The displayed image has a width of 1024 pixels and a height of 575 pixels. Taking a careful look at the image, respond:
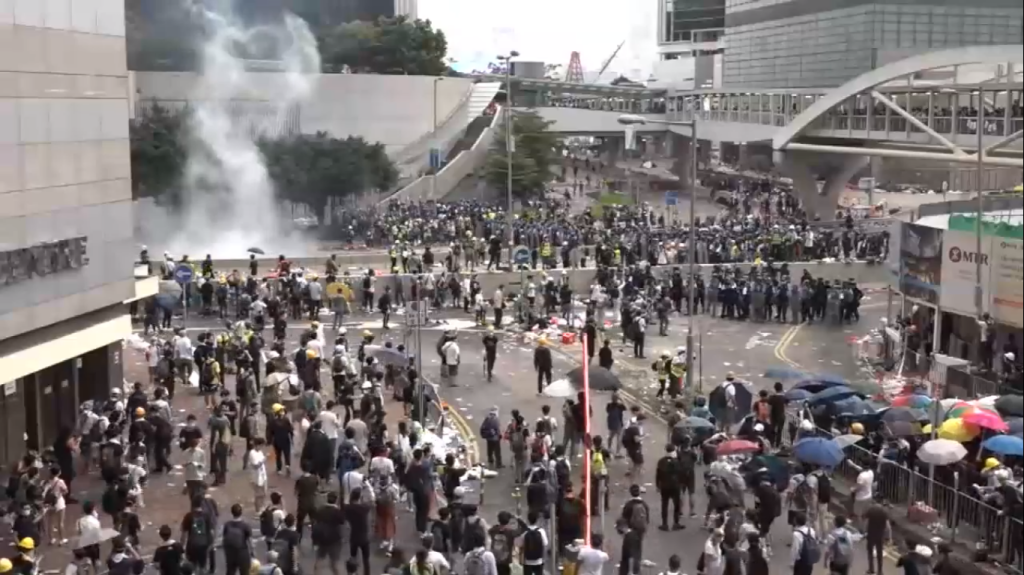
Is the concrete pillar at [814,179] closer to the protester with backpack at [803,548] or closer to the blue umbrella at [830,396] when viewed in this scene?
the blue umbrella at [830,396]

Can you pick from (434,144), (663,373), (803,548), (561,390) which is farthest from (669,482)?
(434,144)

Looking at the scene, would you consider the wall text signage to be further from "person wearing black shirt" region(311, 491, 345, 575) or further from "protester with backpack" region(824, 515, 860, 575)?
"protester with backpack" region(824, 515, 860, 575)

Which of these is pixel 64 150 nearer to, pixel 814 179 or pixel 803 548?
pixel 803 548

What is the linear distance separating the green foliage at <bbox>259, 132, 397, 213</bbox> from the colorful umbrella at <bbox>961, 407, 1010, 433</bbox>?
37926 millimetres

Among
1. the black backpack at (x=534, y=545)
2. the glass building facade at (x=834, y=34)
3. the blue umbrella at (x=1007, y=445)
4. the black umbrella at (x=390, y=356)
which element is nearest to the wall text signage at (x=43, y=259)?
the black umbrella at (x=390, y=356)

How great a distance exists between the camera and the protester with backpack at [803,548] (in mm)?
12203

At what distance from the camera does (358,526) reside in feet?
42.7

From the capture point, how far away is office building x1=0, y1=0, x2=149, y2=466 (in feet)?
55.6

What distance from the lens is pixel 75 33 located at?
18609mm

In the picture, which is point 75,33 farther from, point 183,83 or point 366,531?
point 183,83

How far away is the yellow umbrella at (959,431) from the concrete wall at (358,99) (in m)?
47.2

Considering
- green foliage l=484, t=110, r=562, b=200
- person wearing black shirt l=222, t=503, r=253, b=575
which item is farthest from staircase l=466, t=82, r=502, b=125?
person wearing black shirt l=222, t=503, r=253, b=575

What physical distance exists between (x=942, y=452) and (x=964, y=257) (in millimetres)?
8909

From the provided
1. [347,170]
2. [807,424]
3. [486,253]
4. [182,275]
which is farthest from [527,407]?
[347,170]
